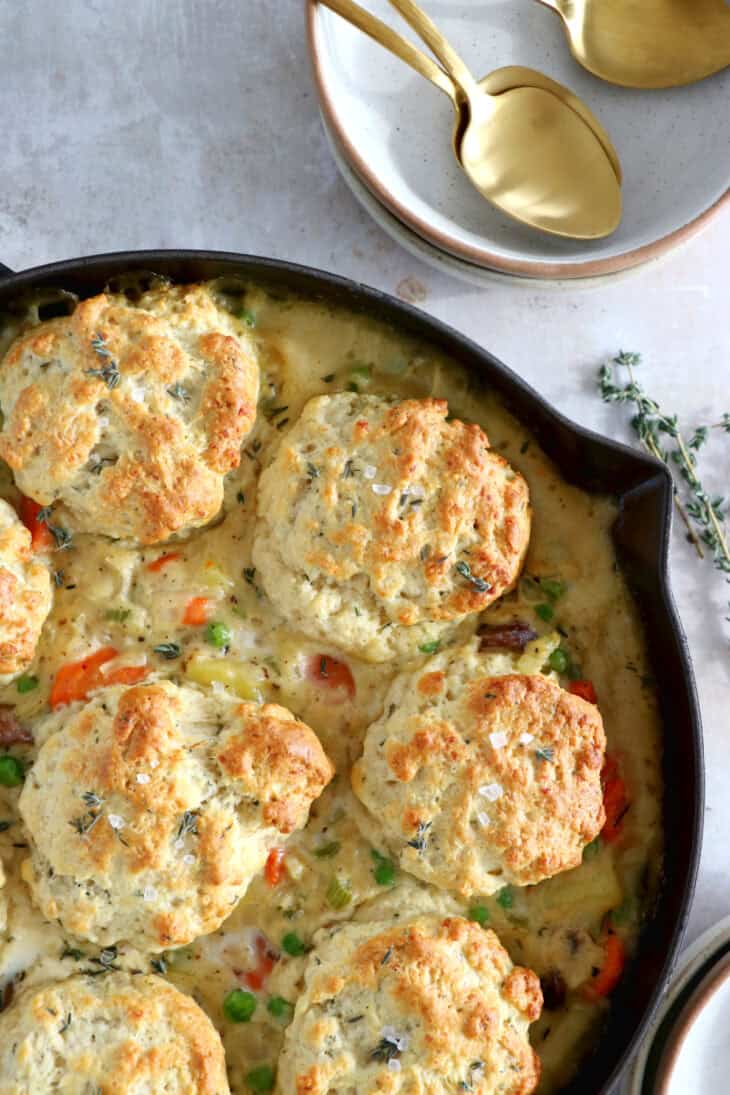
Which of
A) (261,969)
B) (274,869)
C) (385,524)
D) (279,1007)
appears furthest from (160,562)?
(279,1007)

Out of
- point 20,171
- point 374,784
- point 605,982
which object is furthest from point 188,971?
point 20,171

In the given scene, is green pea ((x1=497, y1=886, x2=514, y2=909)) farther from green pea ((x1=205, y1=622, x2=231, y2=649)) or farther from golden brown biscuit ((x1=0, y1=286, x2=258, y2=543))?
golden brown biscuit ((x1=0, y1=286, x2=258, y2=543))

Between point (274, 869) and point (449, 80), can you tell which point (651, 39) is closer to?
point (449, 80)

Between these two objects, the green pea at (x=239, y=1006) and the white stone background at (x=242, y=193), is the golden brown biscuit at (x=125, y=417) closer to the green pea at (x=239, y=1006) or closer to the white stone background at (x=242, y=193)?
the white stone background at (x=242, y=193)

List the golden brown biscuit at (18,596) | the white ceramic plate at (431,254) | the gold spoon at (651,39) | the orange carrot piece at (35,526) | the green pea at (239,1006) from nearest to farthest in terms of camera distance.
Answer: the golden brown biscuit at (18,596)
the green pea at (239,1006)
the orange carrot piece at (35,526)
the white ceramic plate at (431,254)
the gold spoon at (651,39)

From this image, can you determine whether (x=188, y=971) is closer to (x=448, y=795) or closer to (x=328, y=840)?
(x=328, y=840)

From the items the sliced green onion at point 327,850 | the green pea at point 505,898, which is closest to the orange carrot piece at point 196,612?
the sliced green onion at point 327,850
